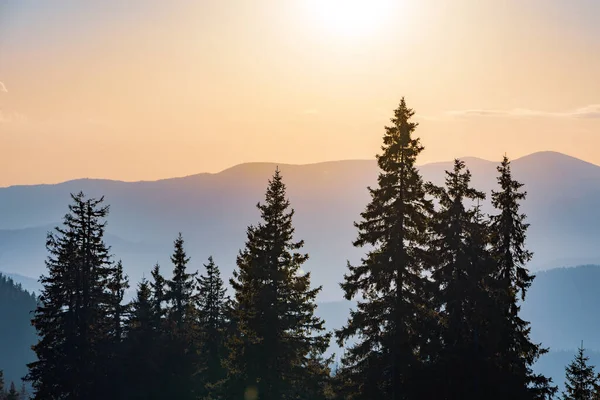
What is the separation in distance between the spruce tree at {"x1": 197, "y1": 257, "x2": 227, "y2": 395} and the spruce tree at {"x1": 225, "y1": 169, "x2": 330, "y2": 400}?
14284 millimetres

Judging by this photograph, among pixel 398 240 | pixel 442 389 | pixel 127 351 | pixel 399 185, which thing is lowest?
pixel 442 389

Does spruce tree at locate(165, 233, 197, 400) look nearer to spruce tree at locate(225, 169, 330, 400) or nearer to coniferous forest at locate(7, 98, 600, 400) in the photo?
coniferous forest at locate(7, 98, 600, 400)

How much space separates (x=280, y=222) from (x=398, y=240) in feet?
31.8

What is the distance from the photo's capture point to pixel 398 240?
1211 inches

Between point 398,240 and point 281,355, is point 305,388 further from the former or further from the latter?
point 398,240

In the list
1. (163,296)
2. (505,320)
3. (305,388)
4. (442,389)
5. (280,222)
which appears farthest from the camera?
(163,296)

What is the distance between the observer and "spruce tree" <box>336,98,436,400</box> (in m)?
30.7

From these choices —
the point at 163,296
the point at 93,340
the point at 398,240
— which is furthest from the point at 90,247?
the point at 398,240

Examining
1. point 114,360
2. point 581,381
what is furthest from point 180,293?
point 581,381

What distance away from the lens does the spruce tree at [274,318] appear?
3794 centimetres

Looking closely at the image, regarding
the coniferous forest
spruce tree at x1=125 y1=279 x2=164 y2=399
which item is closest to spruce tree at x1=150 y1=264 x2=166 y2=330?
the coniferous forest

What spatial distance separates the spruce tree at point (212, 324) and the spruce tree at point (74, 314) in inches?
353

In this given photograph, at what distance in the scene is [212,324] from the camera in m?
54.7

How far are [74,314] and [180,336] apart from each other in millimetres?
8619
